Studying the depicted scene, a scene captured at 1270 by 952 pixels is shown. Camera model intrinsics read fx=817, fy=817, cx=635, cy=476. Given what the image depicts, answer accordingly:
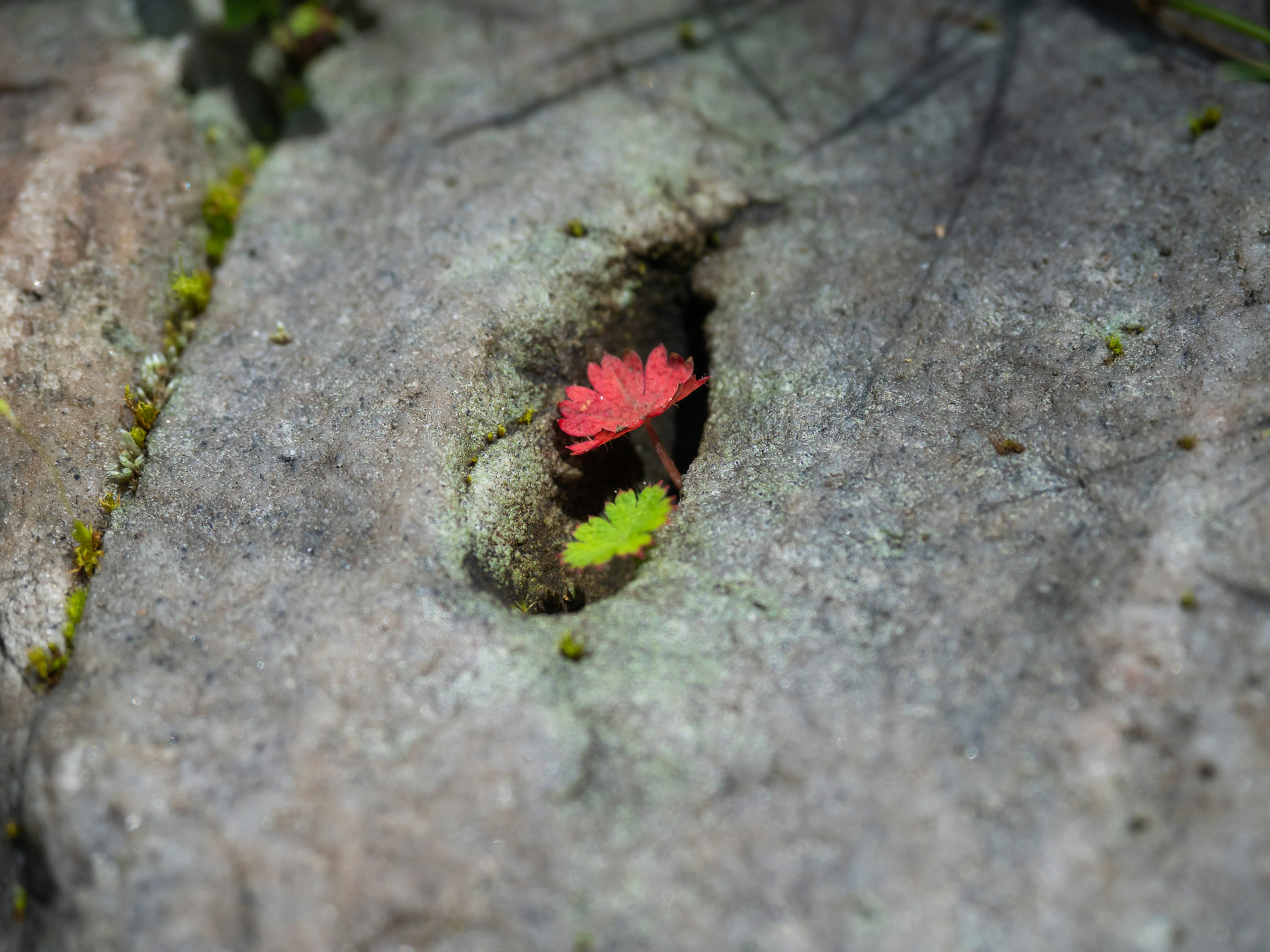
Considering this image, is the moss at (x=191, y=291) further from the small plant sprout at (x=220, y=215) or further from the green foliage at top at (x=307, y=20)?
the green foliage at top at (x=307, y=20)

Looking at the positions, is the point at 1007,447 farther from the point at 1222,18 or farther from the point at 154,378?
the point at 154,378

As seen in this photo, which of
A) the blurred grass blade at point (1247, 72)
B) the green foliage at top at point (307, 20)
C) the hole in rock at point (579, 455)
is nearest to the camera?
the hole in rock at point (579, 455)

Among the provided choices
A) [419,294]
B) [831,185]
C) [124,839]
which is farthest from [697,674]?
[831,185]

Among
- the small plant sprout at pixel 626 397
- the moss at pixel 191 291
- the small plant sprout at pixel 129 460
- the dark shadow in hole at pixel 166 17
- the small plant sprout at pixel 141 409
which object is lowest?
the small plant sprout at pixel 626 397

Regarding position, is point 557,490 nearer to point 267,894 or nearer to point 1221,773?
point 267,894

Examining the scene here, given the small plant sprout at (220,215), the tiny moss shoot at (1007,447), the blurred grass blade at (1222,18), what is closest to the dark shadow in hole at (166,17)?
the small plant sprout at (220,215)
